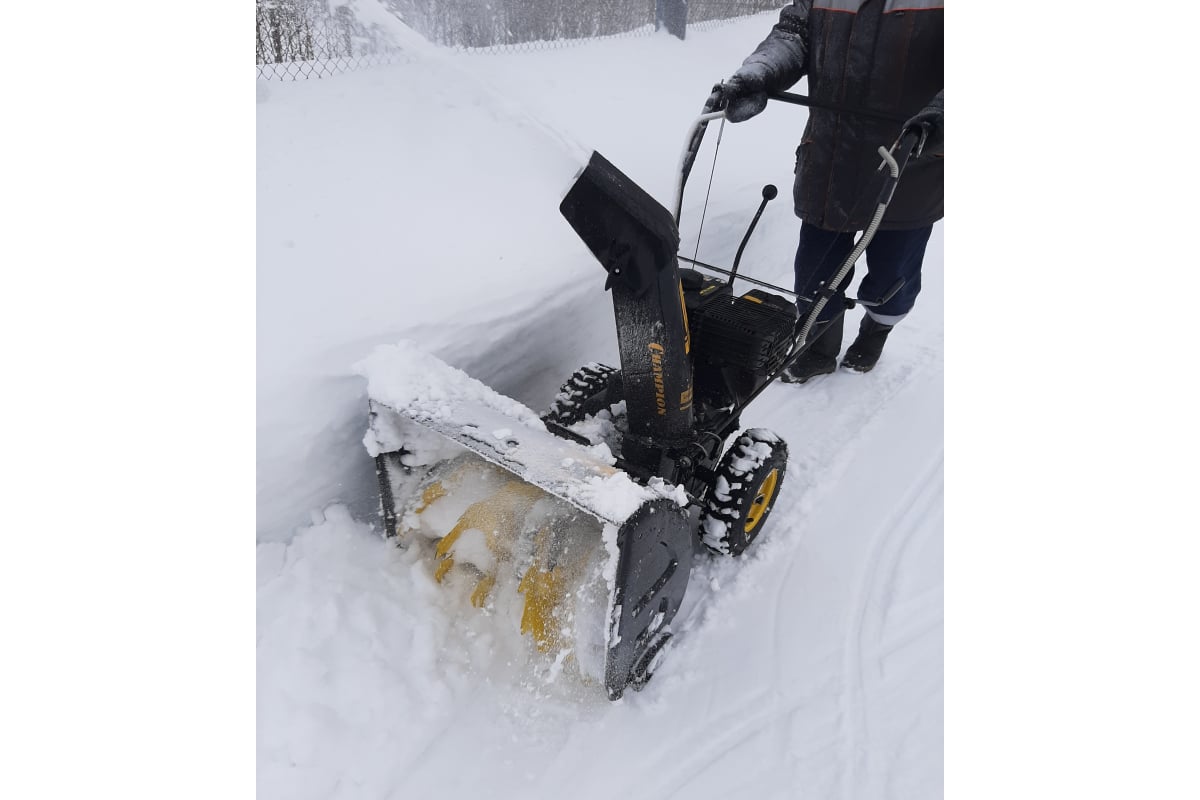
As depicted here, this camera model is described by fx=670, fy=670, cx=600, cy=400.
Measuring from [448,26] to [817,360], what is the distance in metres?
5.56

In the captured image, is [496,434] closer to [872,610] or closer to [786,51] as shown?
[872,610]

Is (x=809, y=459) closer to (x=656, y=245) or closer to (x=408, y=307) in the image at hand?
(x=656, y=245)

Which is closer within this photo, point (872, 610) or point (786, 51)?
point (872, 610)

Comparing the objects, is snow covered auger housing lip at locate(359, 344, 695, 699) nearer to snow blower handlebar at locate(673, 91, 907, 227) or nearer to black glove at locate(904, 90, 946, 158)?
snow blower handlebar at locate(673, 91, 907, 227)

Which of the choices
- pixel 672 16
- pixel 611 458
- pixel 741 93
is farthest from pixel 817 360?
pixel 672 16

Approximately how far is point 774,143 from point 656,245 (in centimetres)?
497

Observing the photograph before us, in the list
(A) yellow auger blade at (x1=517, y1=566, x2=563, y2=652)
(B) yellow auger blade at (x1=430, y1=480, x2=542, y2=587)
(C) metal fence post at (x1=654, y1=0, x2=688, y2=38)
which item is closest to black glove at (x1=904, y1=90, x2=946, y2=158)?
(B) yellow auger blade at (x1=430, y1=480, x2=542, y2=587)

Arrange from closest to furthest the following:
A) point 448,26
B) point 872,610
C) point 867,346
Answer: point 872,610 → point 867,346 → point 448,26

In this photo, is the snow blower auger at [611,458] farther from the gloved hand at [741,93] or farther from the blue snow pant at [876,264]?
the blue snow pant at [876,264]

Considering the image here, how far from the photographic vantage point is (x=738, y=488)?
2410 millimetres

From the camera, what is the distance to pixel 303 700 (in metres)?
1.98

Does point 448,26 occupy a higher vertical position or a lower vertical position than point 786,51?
higher

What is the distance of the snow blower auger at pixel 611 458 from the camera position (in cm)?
186

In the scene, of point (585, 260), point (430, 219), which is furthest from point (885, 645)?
point (430, 219)
